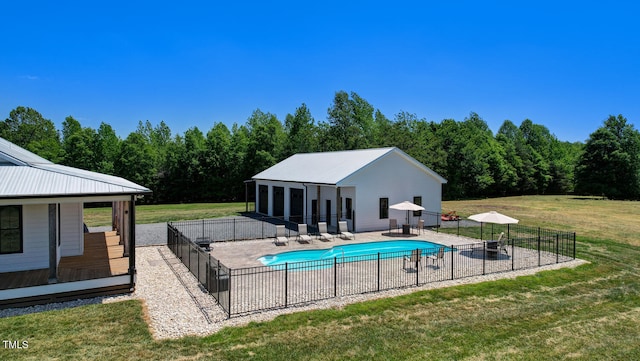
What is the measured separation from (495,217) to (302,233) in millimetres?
9818

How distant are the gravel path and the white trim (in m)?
0.39

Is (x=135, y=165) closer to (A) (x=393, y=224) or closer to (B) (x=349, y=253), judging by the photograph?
(A) (x=393, y=224)

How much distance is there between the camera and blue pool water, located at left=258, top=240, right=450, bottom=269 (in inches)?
661

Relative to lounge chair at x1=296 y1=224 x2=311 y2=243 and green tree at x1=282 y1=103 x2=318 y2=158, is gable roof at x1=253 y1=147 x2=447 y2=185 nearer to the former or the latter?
lounge chair at x1=296 y1=224 x2=311 y2=243

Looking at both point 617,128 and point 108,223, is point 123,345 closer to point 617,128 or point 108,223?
point 108,223

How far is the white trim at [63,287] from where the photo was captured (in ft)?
34.1

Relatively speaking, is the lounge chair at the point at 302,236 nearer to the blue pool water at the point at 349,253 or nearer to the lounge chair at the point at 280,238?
the lounge chair at the point at 280,238

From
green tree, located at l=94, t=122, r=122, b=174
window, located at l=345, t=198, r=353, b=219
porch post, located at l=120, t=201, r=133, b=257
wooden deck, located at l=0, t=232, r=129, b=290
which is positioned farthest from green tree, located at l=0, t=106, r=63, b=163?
window, located at l=345, t=198, r=353, b=219

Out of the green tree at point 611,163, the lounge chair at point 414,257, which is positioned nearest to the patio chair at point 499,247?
the lounge chair at point 414,257

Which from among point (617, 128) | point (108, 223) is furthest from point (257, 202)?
point (617, 128)

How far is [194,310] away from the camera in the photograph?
10312 mm

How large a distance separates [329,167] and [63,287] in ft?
62.7

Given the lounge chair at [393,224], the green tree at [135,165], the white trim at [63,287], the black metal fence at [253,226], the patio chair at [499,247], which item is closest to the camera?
the white trim at [63,287]

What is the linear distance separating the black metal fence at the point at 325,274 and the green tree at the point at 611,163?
53906 millimetres
